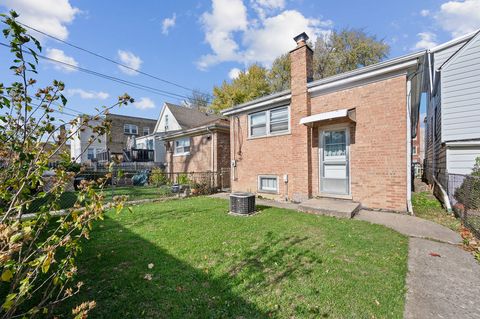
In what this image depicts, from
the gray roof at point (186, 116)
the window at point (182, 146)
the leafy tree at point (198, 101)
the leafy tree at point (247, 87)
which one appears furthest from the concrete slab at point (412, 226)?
the leafy tree at point (198, 101)

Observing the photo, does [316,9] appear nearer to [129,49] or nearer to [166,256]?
[129,49]

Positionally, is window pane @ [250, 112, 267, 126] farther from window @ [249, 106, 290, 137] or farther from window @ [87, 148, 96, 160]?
window @ [87, 148, 96, 160]

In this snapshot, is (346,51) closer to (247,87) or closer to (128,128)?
(247,87)

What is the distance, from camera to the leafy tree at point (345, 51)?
22.6 metres

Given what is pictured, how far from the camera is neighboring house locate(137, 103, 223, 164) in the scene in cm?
2453

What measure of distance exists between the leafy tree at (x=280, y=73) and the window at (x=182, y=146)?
15450mm

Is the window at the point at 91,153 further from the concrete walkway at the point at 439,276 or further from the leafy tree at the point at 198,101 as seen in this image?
the concrete walkway at the point at 439,276

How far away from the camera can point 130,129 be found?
33000 millimetres

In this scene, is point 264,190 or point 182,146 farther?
point 182,146

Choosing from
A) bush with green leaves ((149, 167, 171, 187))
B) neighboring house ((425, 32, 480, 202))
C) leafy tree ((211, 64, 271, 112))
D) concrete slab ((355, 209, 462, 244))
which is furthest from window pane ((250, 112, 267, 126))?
leafy tree ((211, 64, 271, 112))

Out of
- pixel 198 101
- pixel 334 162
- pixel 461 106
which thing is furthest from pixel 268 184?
pixel 198 101

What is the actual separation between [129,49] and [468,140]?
57.2 feet

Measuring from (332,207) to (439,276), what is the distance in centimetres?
361

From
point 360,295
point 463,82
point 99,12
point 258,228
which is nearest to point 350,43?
point 463,82
